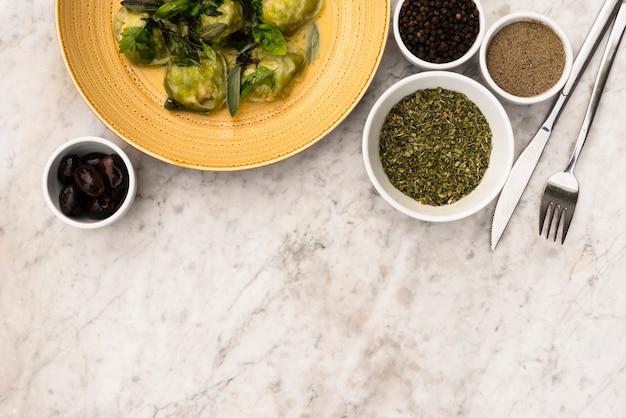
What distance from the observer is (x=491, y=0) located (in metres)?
1.51

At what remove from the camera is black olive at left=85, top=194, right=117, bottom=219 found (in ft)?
4.52

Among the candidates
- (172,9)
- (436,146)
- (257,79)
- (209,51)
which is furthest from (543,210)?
(172,9)

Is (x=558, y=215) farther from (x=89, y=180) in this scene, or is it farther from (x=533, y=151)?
(x=89, y=180)

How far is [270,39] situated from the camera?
53.4 inches

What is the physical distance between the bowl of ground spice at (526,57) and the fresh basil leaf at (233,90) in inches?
23.9

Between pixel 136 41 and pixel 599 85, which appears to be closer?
pixel 136 41

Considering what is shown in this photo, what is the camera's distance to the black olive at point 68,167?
1385 millimetres

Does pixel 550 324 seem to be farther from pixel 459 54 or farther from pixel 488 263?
pixel 459 54

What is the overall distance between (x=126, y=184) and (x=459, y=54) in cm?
90

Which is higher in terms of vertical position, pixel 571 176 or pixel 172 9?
pixel 172 9

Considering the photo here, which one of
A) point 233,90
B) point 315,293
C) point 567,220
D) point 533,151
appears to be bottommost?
point 315,293

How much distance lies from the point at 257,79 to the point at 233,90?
0.22 ft

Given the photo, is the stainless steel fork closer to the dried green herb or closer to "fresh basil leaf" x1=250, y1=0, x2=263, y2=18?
the dried green herb

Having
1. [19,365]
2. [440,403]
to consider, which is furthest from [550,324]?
[19,365]
